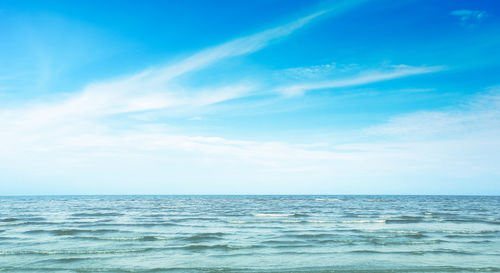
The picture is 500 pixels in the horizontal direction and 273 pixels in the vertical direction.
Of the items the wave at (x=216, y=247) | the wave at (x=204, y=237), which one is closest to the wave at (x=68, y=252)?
the wave at (x=216, y=247)

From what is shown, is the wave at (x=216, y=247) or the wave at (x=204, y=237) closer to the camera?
the wave at (x=216, y=247)

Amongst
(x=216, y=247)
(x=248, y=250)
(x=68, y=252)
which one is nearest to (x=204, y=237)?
(x=216, y=247)

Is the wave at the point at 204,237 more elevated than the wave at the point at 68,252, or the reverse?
the wave at the point at 204,237

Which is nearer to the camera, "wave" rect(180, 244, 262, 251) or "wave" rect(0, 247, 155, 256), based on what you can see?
"wave" rect(0, 247, 155, 256)

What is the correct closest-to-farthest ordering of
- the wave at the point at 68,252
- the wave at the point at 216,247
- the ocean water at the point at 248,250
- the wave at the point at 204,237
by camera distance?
the ocean water at the point at 248,250, the wave at the point at 68,252, the wave at the point at 216,247, the wave at the point at 204,237

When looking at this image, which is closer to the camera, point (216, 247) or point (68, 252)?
point (68, 252)

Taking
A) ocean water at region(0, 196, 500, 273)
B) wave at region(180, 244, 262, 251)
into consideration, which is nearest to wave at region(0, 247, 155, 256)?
ocean water at region(0, 196, 500, 273)

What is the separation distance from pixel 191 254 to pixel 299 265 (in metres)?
4.90

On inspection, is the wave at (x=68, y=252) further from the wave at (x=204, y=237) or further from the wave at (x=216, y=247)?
the wave at (x=204, y=237)

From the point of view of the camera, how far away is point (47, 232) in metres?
22.1

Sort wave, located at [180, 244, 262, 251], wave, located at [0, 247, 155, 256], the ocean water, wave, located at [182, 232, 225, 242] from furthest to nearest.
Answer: wave, located at [182, 232, 225, 242], wave, located at [180, 244, 262, 251], wave, located at [0, 247, 155, 256], the ocean water

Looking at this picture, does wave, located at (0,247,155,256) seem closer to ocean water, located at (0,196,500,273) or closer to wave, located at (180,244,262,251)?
ocean water, located at (0,196,500,273)

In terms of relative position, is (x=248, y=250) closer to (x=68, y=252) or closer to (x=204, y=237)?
(x=204, y=237)

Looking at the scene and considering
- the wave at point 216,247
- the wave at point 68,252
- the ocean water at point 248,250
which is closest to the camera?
the ocean water at point 248,250
